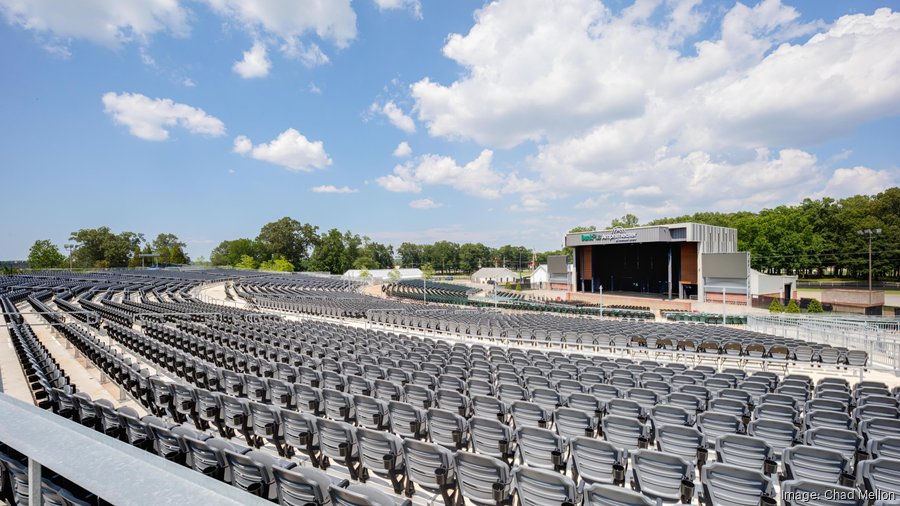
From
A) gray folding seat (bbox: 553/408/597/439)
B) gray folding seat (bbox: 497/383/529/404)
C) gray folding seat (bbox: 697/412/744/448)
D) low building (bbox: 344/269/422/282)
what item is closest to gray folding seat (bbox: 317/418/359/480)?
gray folding seat (bbox: 553/408/597/439)

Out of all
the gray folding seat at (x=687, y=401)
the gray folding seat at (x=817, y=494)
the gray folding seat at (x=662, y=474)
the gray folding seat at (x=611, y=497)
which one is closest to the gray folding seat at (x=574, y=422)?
the gray folding seat at (x=662, y=474)

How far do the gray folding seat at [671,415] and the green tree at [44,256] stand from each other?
132 m

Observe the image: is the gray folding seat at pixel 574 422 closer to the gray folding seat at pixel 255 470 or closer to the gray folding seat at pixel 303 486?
the gray folding seat at pixel 303 486

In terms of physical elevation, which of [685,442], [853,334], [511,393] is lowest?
[853,334]

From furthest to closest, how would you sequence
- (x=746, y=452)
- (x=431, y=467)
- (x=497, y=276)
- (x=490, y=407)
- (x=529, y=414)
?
(x=497, y=276), (x=490, y=407), (x=529, y=414), (x=746, y=452), (x=431, y=467)

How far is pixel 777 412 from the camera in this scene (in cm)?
673

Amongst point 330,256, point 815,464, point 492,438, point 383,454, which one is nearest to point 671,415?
point 815,464

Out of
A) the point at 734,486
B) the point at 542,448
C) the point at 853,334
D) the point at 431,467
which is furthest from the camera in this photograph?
the point at 853,334

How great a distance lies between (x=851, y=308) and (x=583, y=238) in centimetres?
2471

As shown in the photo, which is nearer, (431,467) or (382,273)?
(431,467)

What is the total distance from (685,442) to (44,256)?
136955 millimetres

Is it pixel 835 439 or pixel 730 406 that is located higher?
pixel 835 439

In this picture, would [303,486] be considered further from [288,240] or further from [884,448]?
[288,240]

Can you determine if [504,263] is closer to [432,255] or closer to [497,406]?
[432,255]
